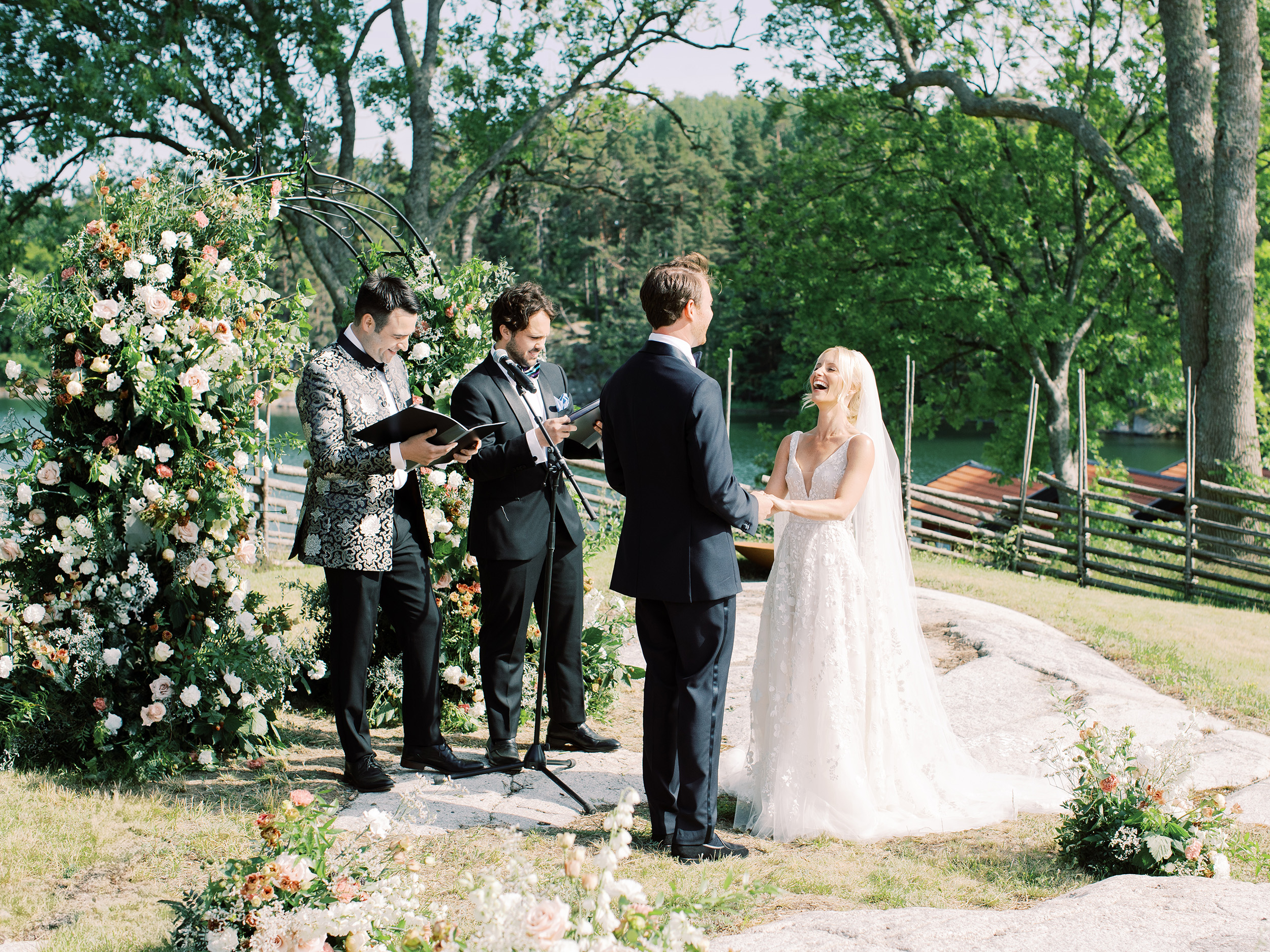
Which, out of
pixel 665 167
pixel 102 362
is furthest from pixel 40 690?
pixel 665 167

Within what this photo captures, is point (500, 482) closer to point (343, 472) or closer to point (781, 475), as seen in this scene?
point (343, 472)

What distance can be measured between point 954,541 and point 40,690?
37.8ft

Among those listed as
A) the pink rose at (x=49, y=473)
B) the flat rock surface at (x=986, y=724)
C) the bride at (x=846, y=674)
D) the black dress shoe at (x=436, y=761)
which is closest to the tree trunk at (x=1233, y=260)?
the flat rock surface at (x=986, y=724)

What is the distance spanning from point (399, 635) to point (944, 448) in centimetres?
3606

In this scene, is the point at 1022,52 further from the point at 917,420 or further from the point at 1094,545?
the point at 1094,545

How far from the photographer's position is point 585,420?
383cm

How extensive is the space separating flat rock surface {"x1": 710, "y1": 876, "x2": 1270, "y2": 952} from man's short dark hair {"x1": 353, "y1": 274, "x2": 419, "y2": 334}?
2393 mm

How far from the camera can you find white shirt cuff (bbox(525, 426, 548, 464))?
154 inches

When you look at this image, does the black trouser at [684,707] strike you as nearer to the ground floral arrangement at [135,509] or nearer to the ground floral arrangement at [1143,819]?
the ground floral arrangement at [1143,819]

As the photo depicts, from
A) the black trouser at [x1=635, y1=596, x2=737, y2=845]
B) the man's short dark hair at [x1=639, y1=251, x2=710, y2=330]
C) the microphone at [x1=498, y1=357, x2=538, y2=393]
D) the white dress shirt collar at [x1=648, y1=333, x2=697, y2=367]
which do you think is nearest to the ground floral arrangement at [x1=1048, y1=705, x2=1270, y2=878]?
the black trouser at [x1=635, y1=596, x2=737, y2=845]

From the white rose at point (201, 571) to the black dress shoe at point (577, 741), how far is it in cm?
151

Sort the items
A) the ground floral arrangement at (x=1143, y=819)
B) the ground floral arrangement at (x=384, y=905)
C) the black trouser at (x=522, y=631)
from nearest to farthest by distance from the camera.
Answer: the ground floral arrangement at (x=384, y=905) < the ground floral arrangement at (x=1143, y=819) < the black trouser at (x=522, y=631)

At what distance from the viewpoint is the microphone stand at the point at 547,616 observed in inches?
149

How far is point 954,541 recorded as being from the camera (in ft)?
44.6
